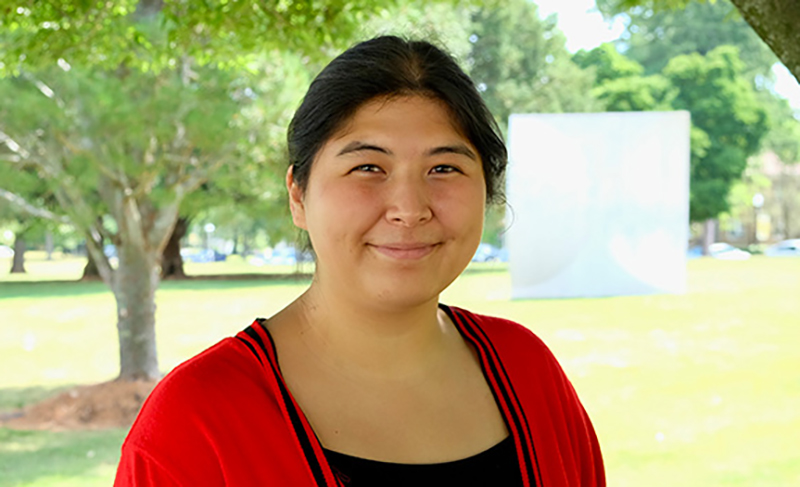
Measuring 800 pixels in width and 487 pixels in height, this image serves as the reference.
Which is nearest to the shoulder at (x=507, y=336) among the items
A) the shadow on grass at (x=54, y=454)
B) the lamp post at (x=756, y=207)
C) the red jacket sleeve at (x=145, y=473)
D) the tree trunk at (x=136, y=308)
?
the red jacket sleeve at (x=145, y=473)

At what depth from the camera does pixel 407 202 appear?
1.11 m

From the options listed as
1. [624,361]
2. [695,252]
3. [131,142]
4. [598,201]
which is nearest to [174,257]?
[598,201]

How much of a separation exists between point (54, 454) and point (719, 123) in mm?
24014

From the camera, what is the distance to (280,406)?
44.5 inches

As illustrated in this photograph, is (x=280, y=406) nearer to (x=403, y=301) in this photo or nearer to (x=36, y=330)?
(x=403, y=301)

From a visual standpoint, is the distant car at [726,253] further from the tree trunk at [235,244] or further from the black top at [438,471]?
the black top at [438,471]

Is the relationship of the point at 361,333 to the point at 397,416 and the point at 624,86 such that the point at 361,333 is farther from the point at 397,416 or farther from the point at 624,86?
the point at 624,86

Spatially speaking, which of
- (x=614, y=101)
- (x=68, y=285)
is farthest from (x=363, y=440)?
(x=614, y=101)

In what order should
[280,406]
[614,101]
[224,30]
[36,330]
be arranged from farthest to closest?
[614,101] → [36,330] → [224,30] → [280,406]

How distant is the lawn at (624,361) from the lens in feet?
23.2

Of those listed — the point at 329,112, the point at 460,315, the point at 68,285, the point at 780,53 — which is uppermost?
the point at 780,53

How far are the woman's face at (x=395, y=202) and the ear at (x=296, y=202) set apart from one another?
8cm

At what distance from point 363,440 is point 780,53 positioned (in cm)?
131

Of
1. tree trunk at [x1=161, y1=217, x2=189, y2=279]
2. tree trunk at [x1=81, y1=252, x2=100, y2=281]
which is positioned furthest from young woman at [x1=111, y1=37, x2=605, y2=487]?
tree trunk at [x1=81, y1=252, x2=100, y2=281]
